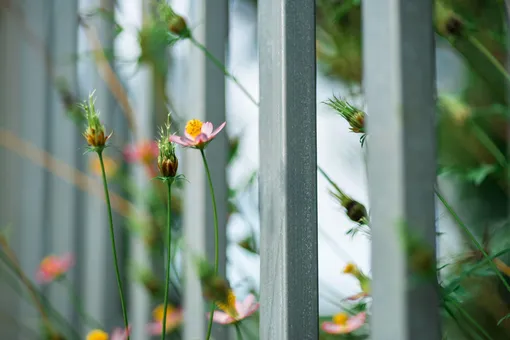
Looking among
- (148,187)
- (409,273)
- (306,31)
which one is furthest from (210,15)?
(409,273)

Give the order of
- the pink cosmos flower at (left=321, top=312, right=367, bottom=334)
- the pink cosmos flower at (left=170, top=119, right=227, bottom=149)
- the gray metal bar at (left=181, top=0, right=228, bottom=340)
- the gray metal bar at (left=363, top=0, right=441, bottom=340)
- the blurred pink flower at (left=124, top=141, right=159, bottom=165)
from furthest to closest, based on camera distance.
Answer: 1. the blurred pink flower at (left=124, top=141, right=159, bottom=165)
2. the gray metal bar at (left=181, top=0, right=228, bottom=340)
3. the pink cosmos flower at (left=321, top=312, right=367, bottom=334)
4. the pink cosmos flower at (left=170, top=119, right=227, bottom=149)
5. the gray metal bar at (left=363, top=0, right=441, bottom=340)

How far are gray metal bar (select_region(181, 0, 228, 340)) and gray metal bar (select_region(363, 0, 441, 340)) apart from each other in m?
0.45

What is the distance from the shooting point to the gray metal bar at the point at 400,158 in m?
0.60

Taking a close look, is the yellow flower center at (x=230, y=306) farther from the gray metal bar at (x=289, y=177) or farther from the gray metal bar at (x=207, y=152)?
the gray metal bar at (x=207, y=152)

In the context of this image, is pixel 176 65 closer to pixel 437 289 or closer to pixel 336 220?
pixel 336 220

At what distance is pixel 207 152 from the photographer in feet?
3.49

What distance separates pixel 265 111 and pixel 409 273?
0.28m

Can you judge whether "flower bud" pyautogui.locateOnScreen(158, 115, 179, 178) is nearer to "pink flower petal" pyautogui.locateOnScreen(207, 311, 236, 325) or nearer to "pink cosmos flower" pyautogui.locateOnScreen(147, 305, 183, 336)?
"pink flower petal" pyautogui.locateOnScreen(207, 311, 236, 325)

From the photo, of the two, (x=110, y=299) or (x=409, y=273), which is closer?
(x=409, y=273)

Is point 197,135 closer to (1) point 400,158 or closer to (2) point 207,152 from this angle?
(1) point 400,158

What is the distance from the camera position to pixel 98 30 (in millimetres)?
1713

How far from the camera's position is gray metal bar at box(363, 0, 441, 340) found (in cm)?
60

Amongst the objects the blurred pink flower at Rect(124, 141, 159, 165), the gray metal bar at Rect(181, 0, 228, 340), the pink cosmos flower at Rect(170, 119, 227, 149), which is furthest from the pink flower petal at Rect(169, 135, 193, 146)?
the blurred pink flower at Rect(124, 141, 159, 165)

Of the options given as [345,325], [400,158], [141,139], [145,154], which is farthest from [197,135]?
[141,139]
